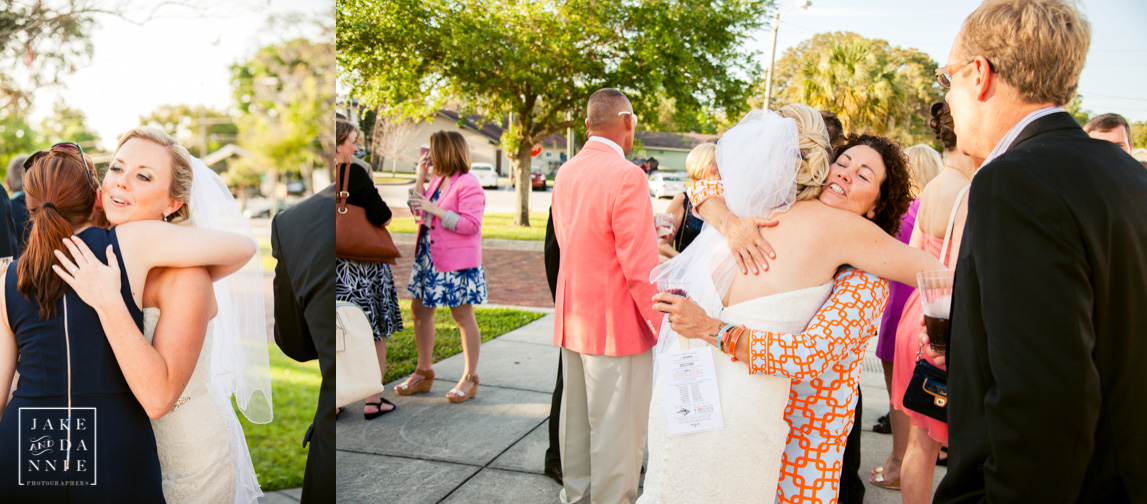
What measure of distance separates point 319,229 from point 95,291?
2.06 feet

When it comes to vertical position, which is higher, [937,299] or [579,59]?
[579,59]

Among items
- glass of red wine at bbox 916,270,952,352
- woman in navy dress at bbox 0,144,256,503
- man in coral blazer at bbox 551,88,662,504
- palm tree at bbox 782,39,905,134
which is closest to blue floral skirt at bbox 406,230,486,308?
man in coral blazer at bbox 551,88,662,504

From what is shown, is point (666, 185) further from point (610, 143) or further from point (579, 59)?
point (610, 143)

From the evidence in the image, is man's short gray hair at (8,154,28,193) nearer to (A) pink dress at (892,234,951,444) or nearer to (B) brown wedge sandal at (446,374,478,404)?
(B) brown wedge sandal at (446,374,478,404)

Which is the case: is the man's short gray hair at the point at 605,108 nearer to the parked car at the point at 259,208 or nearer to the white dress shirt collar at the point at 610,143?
the white dress shirt collar at the point at 610,143

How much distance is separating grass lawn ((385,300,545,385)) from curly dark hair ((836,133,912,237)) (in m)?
4.06

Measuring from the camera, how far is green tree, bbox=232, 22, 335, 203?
214cm

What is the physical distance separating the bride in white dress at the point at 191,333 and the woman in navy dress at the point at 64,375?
2.2 inches

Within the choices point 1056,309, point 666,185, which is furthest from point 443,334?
point 666,185

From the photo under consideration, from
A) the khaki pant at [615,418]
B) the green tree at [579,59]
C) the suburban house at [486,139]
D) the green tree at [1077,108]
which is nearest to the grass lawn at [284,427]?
the khaki pant at [615,418]

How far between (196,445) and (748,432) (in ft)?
5.63

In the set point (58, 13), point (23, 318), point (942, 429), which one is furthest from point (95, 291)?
point (942, 429)

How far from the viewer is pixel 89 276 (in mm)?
1861

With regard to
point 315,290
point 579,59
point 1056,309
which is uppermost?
point 579,59
